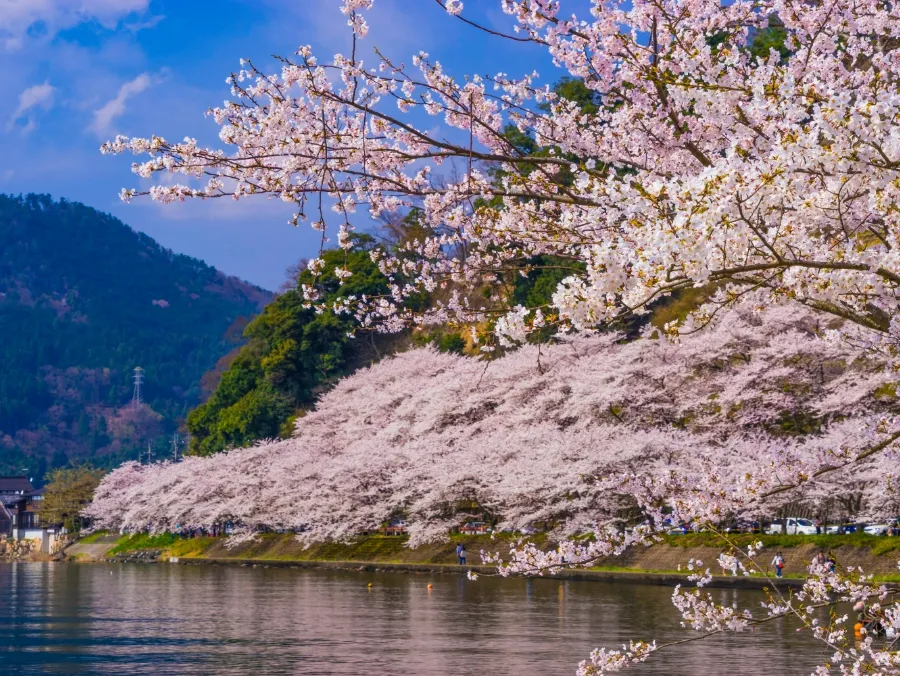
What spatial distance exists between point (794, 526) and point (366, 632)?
2531 centimetres

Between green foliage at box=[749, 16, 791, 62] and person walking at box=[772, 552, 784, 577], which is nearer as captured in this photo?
person walking at box=[772, 552, 784, 577]

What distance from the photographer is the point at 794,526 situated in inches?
1610

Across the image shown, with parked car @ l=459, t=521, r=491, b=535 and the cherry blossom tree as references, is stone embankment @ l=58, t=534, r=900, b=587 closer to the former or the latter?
the cherry blossom tree

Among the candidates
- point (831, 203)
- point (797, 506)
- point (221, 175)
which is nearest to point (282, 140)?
A: point (221, 175)

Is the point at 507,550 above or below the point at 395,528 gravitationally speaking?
below

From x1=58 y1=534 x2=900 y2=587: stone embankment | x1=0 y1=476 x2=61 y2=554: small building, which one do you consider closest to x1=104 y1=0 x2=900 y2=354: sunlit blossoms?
x1=58 y1=534 x2=900 y2=587: stone embankment

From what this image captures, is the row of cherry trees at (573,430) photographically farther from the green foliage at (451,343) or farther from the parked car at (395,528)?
the parked car at (395,528)

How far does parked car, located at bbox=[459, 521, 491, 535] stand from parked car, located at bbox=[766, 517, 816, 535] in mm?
10795

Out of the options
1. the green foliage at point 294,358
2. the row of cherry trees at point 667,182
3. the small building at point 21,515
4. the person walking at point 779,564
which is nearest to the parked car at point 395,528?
the green foliage at point 294,358

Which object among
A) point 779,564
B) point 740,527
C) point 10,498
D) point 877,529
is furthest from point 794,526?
point 10,498

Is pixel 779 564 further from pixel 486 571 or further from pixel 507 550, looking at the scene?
pixel 507 550

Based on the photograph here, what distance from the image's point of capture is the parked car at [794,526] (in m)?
39.1

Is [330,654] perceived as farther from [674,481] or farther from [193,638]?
[674,481]

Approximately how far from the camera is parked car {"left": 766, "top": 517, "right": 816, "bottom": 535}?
3909 centimetres
